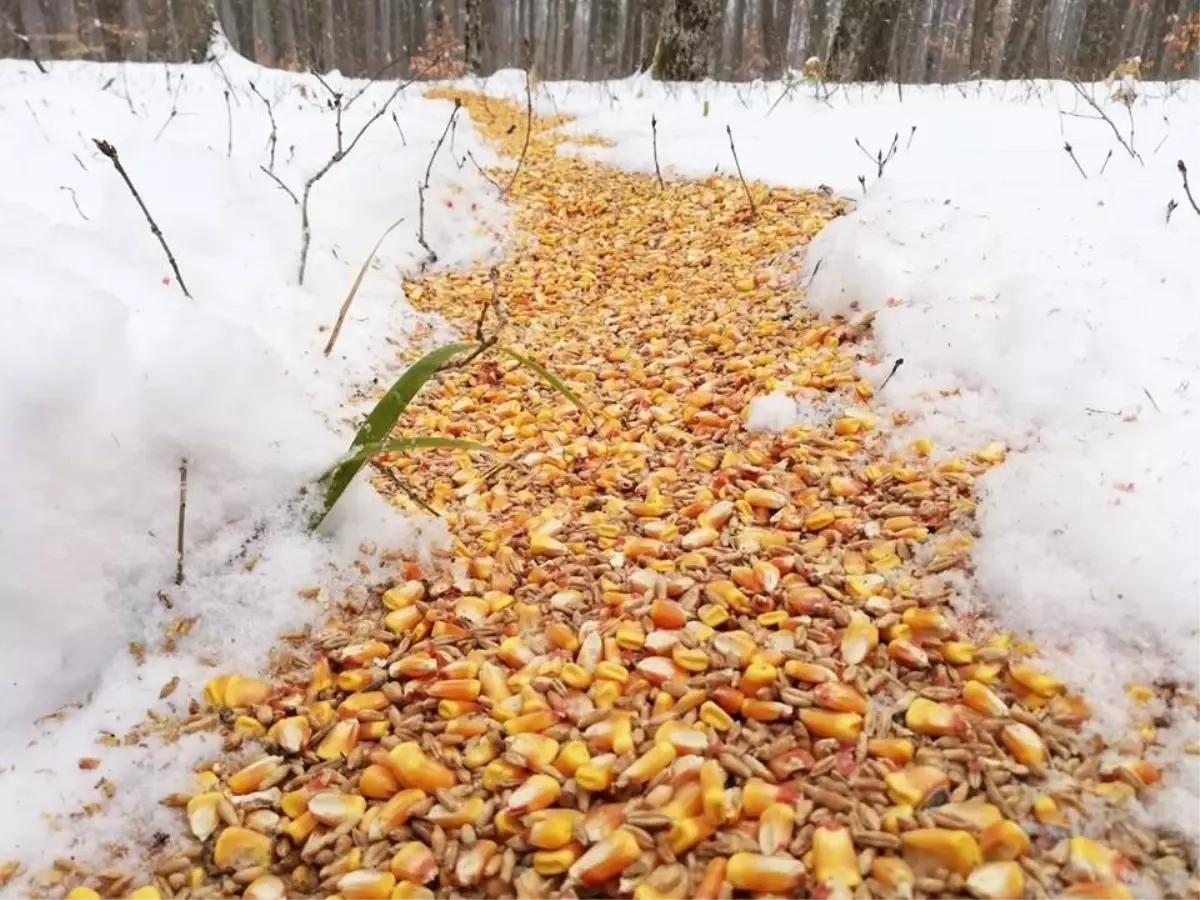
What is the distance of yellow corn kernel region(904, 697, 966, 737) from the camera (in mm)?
1182

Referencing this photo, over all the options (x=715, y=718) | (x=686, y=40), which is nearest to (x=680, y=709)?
(x=715, y=718)

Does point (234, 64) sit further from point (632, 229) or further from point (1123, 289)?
point (1123, 289)

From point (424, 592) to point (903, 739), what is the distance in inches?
36.1

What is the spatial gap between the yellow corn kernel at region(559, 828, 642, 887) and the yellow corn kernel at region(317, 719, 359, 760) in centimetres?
45

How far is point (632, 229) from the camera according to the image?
384 cm

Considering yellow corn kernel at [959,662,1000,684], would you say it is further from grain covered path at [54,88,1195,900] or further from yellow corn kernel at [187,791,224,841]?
yellow corn kernel at [187,791,224,841]

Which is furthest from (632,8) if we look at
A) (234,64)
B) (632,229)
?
(632,229)

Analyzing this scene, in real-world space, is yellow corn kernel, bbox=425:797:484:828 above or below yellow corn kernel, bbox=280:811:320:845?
above

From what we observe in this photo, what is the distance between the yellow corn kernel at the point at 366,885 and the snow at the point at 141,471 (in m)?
0.34

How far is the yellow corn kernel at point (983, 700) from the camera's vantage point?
3.94 ft

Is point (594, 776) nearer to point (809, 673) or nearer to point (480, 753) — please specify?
point (480, 753)

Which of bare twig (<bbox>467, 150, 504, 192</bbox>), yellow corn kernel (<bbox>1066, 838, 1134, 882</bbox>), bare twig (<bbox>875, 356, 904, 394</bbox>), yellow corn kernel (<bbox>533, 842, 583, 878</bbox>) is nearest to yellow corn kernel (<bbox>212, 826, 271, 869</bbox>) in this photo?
yellow corn kernel (<bbox>533, 842, 583, 878</bbox>)

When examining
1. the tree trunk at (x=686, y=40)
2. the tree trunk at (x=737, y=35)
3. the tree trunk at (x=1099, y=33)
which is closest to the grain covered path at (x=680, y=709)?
the tree trunk at (x=686, y=40)

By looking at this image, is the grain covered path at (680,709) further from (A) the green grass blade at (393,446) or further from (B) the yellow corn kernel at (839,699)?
(A) the green grass blade at (393,446)
